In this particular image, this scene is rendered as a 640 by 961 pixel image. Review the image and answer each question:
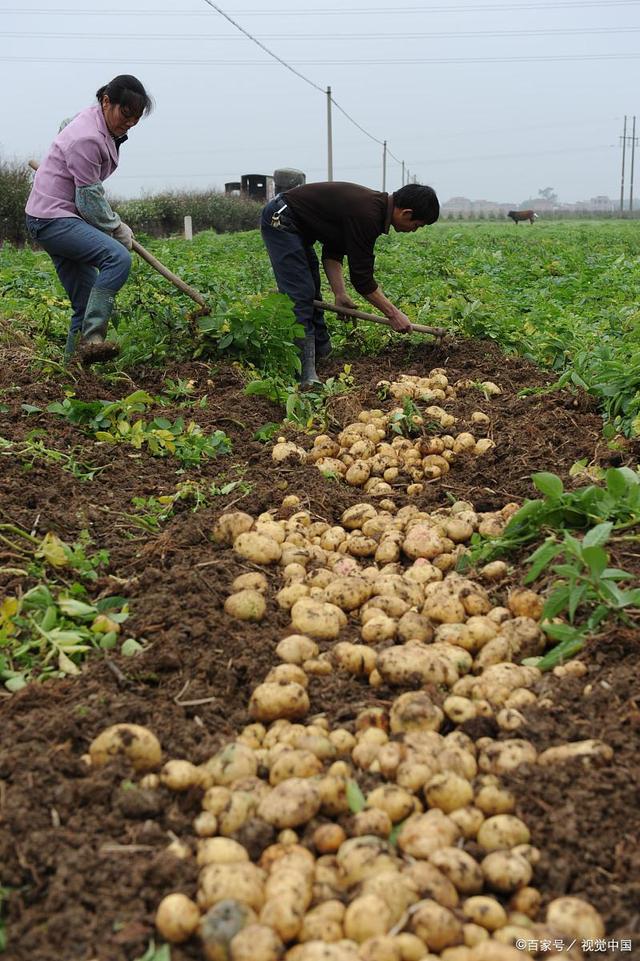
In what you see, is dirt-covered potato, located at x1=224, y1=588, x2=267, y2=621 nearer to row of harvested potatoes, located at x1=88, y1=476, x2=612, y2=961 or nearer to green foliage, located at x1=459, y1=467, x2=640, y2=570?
row of harvested potatoes, located at x1=88, y1=476, x2=612, y2=961

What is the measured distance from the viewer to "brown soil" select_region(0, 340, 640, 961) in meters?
1.77

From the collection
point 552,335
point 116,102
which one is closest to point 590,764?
point 552,335

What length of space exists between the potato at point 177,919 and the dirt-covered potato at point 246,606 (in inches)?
48.1

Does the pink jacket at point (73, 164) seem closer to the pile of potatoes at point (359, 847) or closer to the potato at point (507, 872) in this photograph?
the pile of potatoes at point (359, 847)

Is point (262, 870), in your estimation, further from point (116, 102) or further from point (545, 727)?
point (116, 102)

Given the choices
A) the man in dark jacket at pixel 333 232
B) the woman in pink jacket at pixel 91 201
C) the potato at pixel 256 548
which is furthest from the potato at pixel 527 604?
the woman in pink jacket at pixel 91 201

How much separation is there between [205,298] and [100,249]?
99cm

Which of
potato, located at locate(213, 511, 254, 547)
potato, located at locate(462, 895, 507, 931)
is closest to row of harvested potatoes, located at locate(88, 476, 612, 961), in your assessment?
potato, located at locate(462, 895, 507, 931)

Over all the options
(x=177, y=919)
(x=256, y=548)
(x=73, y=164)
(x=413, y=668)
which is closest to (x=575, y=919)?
(x=177, y=919)

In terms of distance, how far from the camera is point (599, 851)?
186 cm

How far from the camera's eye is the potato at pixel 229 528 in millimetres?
3395

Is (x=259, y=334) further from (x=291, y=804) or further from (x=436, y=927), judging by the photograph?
(x=436, y=927)

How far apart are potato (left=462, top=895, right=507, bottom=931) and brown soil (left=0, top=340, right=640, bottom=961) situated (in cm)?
14

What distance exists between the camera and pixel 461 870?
1.82m
